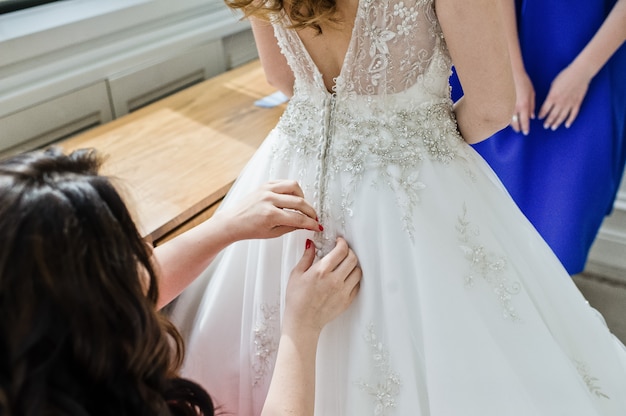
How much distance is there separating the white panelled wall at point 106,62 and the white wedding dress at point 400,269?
81cm

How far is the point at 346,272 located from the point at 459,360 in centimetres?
19

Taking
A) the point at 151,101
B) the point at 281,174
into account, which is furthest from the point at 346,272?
the point at 151,101

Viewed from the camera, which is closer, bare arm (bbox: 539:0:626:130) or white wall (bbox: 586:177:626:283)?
bare arm (bbox: 539:0:626:130)

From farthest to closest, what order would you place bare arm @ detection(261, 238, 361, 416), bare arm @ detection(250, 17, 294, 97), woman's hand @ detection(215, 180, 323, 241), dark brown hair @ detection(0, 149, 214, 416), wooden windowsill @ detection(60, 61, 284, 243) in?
wooden windowsill @ detection(60, 61, 284, 243), bare arm @ detection(250, 17, 294, 97), woman's hand @ detection(215, 180, 323, 241), bare arm @ detection(261, 238, 361, 416), dark brown hair @ detection(0, 149, 214, 416)

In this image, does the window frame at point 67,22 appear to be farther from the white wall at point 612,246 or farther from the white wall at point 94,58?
the white wall at point 612,246

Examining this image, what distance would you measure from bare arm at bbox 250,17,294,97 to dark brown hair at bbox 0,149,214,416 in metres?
0.46

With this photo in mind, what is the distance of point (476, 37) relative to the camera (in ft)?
2.58

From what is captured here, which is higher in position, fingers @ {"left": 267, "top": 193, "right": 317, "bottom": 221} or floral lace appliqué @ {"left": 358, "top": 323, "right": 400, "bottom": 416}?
fingers @ {"left": 267, "top": 193, "right": 317, "bottom": 221}

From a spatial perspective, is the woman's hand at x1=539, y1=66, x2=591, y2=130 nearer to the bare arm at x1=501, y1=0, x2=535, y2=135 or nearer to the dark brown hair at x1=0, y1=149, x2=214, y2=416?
the bare arm at x1=501, y1=0, x2=535, y2=135

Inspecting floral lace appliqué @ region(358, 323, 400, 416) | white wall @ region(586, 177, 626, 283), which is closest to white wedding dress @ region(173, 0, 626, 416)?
floral lace appliqué @ region(358, 323, 400, 416)

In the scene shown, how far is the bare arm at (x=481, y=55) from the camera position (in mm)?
773

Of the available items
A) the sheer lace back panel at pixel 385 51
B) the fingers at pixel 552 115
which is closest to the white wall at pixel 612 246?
the fingers at pixel 552 115

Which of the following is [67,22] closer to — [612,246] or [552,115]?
[552,115]

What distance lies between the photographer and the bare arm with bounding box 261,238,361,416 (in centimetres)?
76
